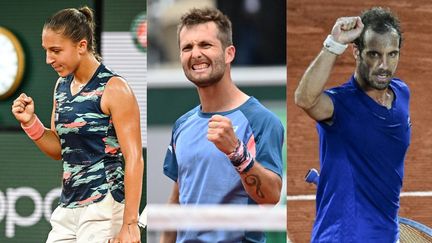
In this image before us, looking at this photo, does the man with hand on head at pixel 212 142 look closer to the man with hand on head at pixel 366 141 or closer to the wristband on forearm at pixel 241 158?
the wristband on forearm at pixel 241 158

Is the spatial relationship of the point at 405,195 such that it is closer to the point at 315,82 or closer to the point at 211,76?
the point at 315,82

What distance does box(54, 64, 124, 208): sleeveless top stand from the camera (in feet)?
10.6

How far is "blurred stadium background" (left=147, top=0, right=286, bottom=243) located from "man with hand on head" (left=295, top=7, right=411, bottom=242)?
23cm

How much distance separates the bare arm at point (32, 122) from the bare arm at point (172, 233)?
52cm

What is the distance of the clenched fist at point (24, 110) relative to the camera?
134 inches

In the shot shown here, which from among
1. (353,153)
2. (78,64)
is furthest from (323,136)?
(78,64)

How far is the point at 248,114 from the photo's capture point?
10.6 feet

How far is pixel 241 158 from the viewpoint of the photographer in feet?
10.1

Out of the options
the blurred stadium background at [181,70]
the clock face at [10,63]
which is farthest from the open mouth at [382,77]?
the clock face at [10,63]

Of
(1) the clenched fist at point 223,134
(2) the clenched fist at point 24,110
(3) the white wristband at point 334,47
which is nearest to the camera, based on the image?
(3) the white wristband at point 334,47

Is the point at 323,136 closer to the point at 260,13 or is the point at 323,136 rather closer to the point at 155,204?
the point at 260,13

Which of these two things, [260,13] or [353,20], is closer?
[353,20]

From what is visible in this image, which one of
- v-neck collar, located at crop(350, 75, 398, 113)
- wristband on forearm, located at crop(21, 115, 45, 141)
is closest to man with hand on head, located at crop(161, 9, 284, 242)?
v-neck collar, located at crop(350, 75, 398, 113)

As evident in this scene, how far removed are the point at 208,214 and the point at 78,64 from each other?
2.65 feet
